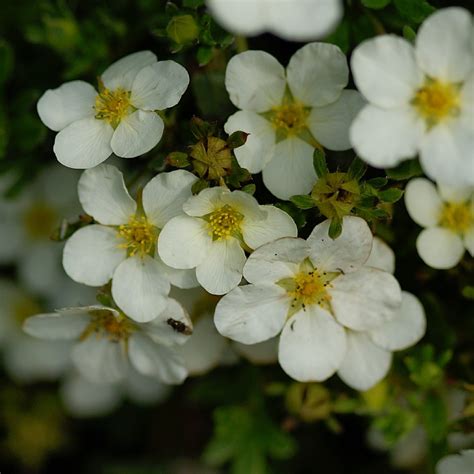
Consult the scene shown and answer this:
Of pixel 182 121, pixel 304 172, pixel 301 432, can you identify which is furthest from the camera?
pixel 301 432

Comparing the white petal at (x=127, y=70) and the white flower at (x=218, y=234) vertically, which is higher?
the white petal at (x=127, y=70)

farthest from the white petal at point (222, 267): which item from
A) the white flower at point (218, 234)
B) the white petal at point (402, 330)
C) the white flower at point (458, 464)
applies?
the white flower at point (458, 464)

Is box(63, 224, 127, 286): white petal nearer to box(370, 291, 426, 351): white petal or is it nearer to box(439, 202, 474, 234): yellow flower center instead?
box(370, 291, 426, 351): white petal

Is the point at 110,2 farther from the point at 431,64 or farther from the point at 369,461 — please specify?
the point at 369,461

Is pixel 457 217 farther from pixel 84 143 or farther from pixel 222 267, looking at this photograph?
pixel 84 143

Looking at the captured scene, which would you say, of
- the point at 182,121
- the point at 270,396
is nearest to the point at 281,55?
the point at 182,121

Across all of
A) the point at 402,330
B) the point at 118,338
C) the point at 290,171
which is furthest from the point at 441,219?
the point at 118,338

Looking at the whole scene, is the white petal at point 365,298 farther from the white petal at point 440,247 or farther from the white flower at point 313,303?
the white petal at point 440,247
